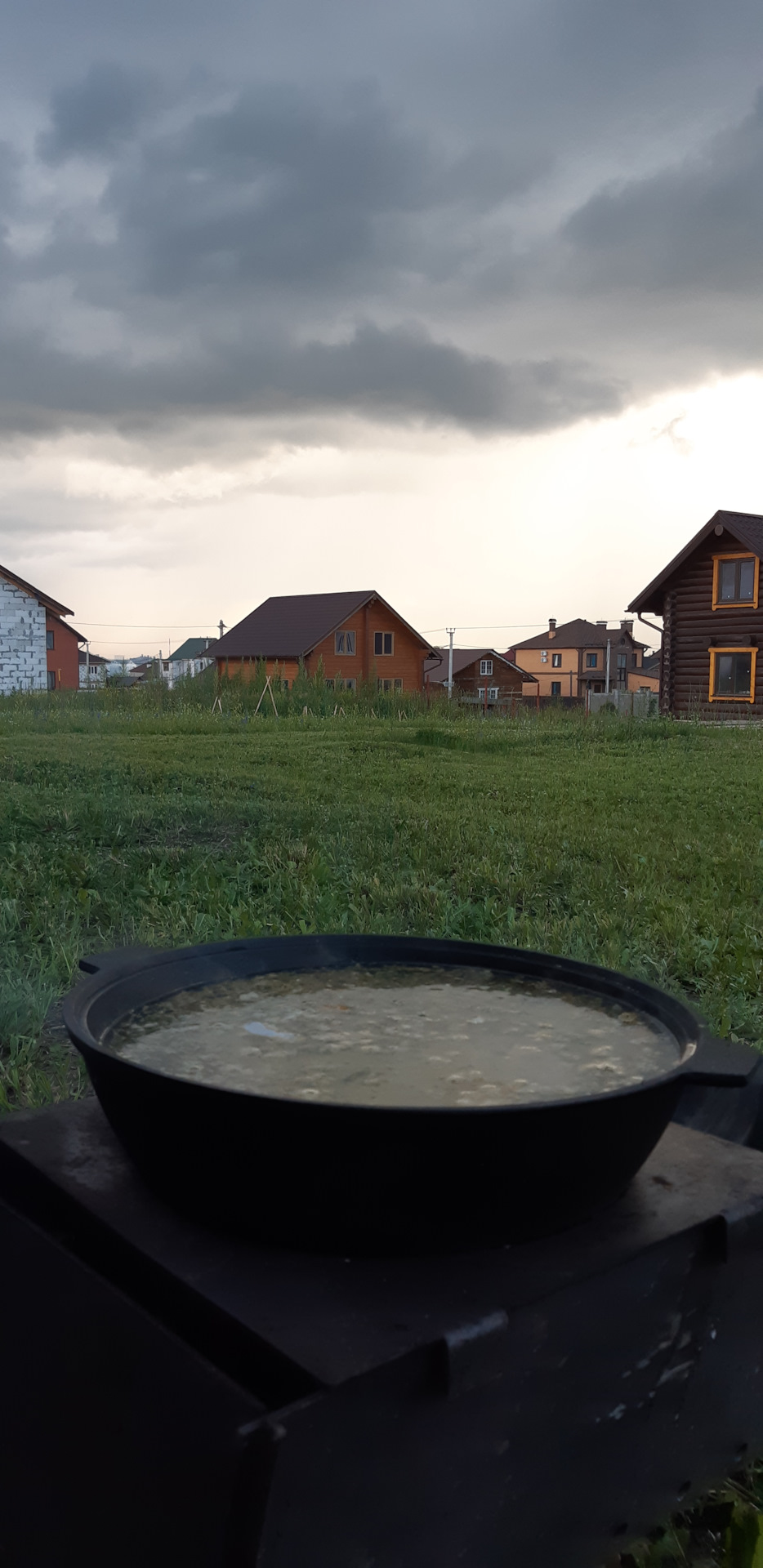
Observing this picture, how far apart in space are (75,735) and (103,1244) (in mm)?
9743

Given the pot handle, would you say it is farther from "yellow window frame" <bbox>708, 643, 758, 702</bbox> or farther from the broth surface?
"yellow window frame" <bbox>708, 643, 758, 702</bbox>

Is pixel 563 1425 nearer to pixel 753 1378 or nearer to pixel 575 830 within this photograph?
pixel 753 1378

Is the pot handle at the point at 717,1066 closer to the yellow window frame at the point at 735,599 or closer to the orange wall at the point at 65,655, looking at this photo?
the yellow window frame at the point at 735,599

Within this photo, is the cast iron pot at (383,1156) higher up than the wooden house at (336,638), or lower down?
lower down

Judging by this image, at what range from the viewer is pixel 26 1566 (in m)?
1.25

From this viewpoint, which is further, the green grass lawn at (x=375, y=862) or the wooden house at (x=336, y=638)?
the wooden house at (x=336, y=638)

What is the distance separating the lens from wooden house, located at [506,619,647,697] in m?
67.6

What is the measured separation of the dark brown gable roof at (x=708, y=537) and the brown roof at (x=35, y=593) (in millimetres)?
13052

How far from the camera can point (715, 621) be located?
23469 mm

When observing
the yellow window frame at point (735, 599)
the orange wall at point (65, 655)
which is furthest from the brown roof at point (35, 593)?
the yellow window frame at point (735, 599)

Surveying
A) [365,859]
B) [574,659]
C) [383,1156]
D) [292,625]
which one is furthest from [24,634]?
[574,659]

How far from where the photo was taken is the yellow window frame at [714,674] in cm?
2280

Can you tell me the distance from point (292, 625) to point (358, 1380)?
24643mm

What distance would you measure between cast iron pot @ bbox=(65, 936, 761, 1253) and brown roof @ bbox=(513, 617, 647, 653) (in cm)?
7181
